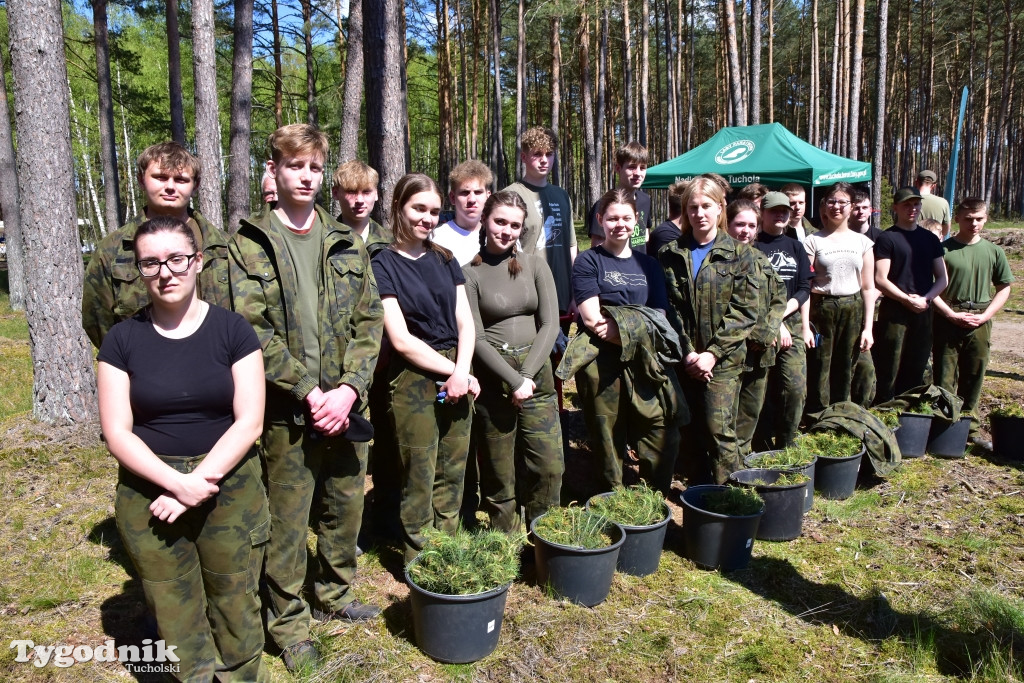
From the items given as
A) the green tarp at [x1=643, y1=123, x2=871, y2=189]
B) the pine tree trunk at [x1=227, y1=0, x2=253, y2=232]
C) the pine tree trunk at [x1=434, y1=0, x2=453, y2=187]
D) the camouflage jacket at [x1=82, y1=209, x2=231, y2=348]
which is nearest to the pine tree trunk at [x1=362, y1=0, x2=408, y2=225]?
the camouflage jacket at [x1=82, y1=209, x2=231, y2=348]

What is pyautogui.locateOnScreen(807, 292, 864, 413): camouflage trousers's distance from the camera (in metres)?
5.45

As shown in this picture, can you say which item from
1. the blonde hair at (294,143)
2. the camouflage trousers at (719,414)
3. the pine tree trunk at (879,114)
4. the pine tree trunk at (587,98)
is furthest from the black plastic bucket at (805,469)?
the pine tree trunk at (587,98)

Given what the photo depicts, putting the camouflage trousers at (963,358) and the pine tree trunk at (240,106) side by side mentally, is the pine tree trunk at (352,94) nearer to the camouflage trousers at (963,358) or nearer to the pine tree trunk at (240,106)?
the pine tree trunk at (240,106)

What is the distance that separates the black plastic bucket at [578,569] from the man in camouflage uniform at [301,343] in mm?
1049

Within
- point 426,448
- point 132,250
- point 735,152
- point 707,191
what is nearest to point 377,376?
point 426,448

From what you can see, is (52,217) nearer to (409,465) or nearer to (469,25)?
(409,465)

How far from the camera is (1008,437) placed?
571cm

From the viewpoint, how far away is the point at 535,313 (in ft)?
12.5

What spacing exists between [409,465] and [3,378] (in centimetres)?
729

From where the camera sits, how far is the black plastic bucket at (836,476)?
482cm

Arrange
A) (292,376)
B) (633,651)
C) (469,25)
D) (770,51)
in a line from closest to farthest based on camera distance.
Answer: (292,376)
(633,651)
(770,51)
(469,25)

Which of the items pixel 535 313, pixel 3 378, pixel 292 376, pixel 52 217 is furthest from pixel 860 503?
pixel 3 378

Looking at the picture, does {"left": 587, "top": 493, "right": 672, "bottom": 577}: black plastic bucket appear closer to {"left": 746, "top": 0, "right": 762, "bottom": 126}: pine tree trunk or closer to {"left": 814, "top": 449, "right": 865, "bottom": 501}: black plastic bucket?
{"left": 814, "top": 449, "right": 865, "bottom": 501}: black plastic bucket

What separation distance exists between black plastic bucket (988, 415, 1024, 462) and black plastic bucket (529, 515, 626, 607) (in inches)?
166
